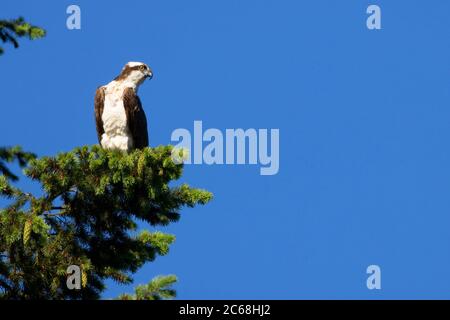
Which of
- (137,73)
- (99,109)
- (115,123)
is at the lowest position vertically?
(115,123)

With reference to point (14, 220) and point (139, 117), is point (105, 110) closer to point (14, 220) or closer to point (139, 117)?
point (139, 117)

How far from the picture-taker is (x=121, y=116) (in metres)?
17.9

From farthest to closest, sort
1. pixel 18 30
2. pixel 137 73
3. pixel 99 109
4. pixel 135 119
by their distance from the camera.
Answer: pixel 137 73, pixel 99 109, pixel 135 119, pixel 18 30

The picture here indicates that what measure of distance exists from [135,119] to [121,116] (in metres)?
0.19

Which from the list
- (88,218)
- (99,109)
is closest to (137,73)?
(99,109)

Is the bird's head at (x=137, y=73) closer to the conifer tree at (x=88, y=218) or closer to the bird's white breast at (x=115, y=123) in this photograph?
the bird's white breast at (x=115, y=123)

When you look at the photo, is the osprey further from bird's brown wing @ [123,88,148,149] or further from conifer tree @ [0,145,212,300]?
conifer tree @ [0,145,212,300]

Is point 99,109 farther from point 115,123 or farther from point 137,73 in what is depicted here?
point 137,73

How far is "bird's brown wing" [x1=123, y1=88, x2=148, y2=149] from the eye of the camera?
17.9 meters

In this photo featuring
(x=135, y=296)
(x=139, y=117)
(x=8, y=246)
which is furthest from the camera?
(x=139, y=117)
